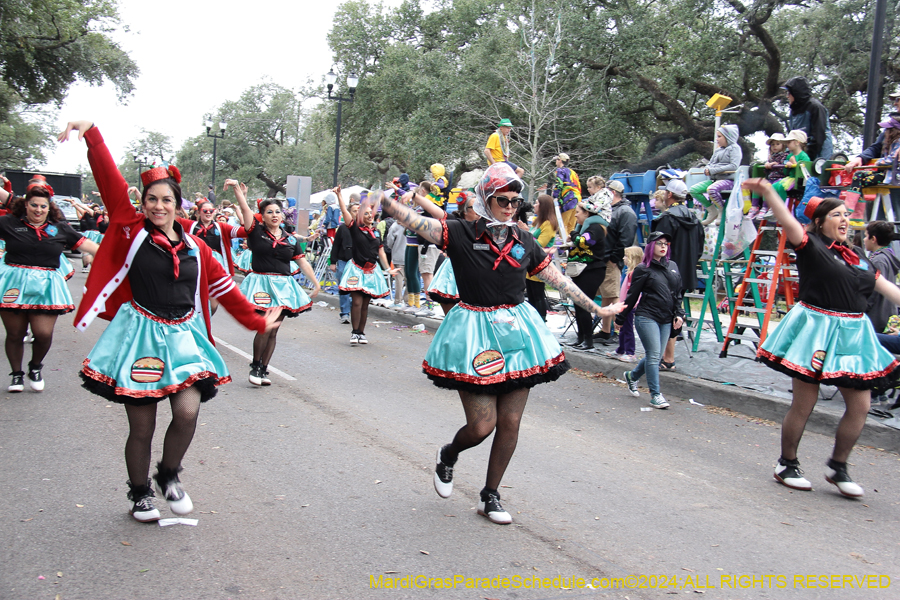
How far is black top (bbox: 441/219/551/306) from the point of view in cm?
434

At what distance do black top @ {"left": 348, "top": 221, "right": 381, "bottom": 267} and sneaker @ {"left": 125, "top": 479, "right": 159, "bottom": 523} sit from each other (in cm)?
762

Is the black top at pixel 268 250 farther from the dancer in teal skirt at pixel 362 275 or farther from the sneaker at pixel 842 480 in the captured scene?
the sneaker at pixel 842 480

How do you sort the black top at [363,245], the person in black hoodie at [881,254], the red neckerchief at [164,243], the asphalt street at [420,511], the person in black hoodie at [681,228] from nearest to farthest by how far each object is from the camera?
the asphalt street at [420,511] < the red neckerchief at [164,243] < the person in black hoodie at [881,254] < the person in black hoodie at [681,228] < the black top at [363,245]

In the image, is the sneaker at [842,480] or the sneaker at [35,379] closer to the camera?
the sneaker at [842,480]

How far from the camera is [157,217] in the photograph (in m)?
4.11

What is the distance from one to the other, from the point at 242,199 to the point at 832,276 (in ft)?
17.0

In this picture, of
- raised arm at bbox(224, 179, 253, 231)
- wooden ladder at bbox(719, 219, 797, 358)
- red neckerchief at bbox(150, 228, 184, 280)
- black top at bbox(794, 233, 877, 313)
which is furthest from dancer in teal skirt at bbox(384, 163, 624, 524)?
wooden ladder at bbox(719, 219, 797, 358)

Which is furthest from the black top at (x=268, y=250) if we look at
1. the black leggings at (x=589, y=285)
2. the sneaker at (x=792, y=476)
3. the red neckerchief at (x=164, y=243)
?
the sneaker at (x=792, y=476)

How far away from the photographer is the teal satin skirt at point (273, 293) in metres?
8.55

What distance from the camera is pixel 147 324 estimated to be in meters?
4.07

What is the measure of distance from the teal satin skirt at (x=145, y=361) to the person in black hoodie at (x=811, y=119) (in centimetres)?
775

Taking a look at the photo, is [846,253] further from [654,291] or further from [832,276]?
[654,291]

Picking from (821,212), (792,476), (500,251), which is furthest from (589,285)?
(500,251)

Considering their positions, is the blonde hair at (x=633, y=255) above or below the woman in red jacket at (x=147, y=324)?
above
